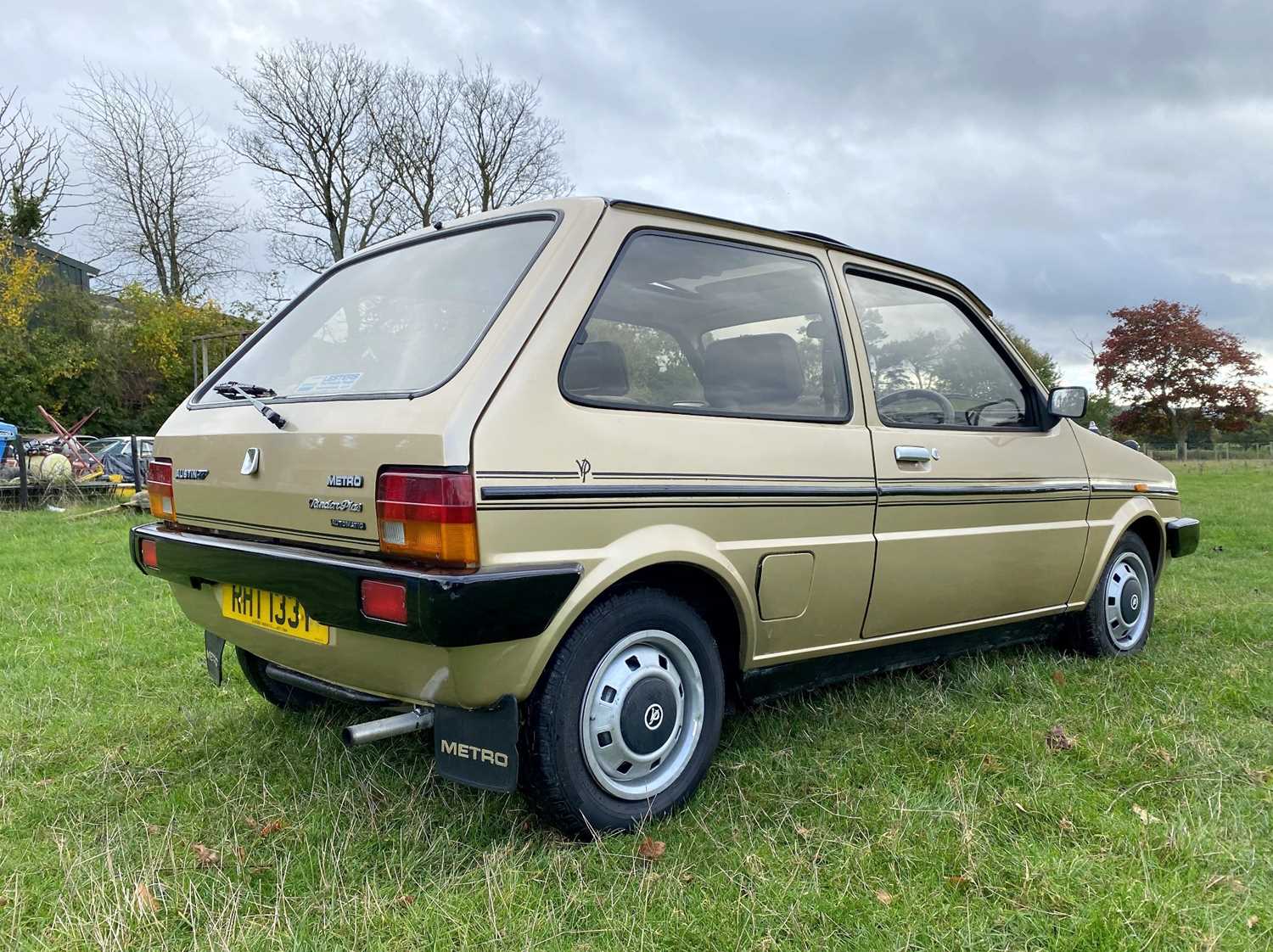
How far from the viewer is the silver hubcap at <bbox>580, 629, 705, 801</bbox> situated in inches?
100

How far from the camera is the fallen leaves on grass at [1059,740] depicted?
3211mm

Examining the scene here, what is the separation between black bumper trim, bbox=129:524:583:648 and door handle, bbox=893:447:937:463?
144 centimetres

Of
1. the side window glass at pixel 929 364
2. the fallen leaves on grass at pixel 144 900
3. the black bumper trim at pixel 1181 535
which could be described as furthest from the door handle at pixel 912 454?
the fallen leaves on grass at pixel 144 900

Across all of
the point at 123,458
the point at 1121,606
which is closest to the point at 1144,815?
the point at 1121,606

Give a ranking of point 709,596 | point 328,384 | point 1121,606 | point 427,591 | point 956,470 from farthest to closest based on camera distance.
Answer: point 1121,606
point 956,470
point 709,596
point 328,384
point 427,591

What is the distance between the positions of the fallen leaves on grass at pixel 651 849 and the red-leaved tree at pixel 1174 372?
3615 cm

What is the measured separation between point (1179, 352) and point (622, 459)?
37.7 meters

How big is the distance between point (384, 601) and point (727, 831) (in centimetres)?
116

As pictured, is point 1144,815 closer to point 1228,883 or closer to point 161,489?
point 1228,883

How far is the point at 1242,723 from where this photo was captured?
11.3ft

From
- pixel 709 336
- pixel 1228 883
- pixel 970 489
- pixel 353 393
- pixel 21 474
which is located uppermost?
pixel 709 336

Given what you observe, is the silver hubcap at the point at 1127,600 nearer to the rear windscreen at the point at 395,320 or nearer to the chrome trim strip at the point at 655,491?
the chrome trim strip at the point at 655,491

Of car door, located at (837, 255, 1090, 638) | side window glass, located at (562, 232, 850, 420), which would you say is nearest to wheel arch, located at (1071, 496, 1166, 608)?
car door, located at (837, 255, 1090, 638)

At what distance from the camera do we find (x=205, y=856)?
98.3 inches
